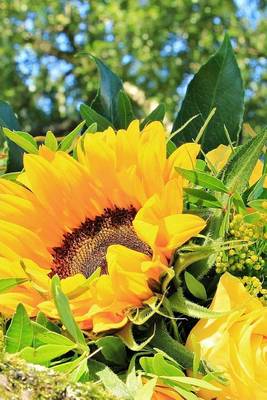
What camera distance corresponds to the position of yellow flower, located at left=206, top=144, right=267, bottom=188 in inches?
25.8

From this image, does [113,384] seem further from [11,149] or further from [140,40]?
[140,40]

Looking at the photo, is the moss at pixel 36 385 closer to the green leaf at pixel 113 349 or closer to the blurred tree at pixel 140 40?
the green leaf at pixel 113 349

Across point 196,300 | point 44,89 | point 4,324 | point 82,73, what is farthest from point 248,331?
point 44,89

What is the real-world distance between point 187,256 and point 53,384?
159 mm

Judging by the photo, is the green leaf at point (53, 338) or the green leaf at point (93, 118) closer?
the green leaf at point (53, 338)

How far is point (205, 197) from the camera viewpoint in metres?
0.62

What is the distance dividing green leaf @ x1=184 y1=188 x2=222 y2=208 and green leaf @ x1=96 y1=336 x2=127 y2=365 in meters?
0.12

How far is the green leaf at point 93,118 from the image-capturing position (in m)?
0.73

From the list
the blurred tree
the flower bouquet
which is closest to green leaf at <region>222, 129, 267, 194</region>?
the flower bouquet

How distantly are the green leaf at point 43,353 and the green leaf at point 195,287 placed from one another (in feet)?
0.31

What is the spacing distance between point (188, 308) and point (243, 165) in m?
0.12

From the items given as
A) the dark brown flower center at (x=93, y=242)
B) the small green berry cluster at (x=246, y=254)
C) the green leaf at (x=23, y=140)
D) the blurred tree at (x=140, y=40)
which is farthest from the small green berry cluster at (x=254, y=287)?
the blurred tree at (x=140, y=40)

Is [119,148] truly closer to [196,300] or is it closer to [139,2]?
[196,300]

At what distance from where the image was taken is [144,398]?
0.51m
